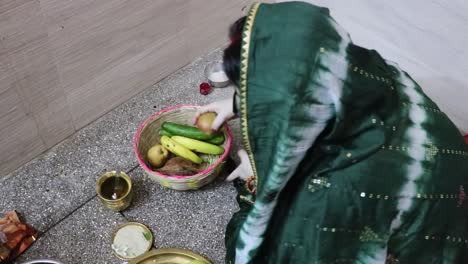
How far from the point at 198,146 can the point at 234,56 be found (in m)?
0.50

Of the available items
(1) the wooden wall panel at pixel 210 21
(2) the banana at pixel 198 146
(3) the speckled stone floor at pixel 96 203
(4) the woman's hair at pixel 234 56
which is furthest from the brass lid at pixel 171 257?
(1) the wooden wall panel at pixel 210 21

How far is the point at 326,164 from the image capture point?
0.93 metres

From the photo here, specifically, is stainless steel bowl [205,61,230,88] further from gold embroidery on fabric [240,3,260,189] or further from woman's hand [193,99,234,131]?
gold embroidery on fabric [240,3,260,189]

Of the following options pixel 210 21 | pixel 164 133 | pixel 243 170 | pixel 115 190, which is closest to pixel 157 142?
pixel 164 133

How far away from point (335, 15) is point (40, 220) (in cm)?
120

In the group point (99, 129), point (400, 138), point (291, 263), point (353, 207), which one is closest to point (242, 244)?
point (291, 263)

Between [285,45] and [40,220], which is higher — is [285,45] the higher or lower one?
the higher one

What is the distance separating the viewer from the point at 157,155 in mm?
1346

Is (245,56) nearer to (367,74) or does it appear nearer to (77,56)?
(367,74)

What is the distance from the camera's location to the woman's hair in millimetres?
890

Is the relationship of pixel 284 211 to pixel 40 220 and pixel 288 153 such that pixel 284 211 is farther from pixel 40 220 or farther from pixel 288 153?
pixel 40 220

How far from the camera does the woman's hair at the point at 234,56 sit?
0.89 m

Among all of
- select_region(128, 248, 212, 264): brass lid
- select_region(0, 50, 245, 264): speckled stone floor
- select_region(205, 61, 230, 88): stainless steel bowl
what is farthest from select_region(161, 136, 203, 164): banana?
select_region(205, 61, 230, 88): stainless steel bowl

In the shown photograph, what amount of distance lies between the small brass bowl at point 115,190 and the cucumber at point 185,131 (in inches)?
7.2
